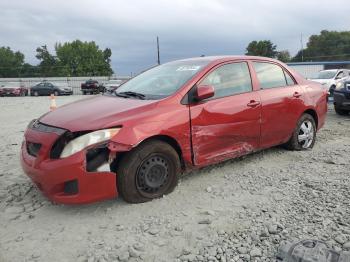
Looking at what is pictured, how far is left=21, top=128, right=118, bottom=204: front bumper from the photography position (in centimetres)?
371

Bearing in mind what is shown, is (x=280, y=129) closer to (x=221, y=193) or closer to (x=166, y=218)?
(x=221, y=193)

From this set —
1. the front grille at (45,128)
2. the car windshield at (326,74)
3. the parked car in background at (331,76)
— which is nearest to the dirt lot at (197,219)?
the front grille at (45,128)

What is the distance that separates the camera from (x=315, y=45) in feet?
264

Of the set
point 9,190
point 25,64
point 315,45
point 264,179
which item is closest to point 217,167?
point 264,179

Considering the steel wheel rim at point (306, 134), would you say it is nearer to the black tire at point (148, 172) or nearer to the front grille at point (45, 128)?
the black tire at point (148, 172)

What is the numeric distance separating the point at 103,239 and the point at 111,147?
862 mm

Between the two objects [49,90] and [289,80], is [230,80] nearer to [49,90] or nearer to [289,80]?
[289,80]

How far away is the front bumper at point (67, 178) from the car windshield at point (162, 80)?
3.96 ft

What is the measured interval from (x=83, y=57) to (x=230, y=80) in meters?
88.4

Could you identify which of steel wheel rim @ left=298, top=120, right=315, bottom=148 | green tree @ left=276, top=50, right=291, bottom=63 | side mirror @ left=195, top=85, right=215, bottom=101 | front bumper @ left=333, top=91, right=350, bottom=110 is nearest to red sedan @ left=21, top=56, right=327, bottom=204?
side mirror @ left=195, top=85, right=215, bottom=101

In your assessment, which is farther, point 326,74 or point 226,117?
point 326,74

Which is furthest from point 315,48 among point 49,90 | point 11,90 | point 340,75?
point 340,75

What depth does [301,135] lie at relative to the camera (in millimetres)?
6141

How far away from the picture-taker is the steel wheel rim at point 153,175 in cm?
406
